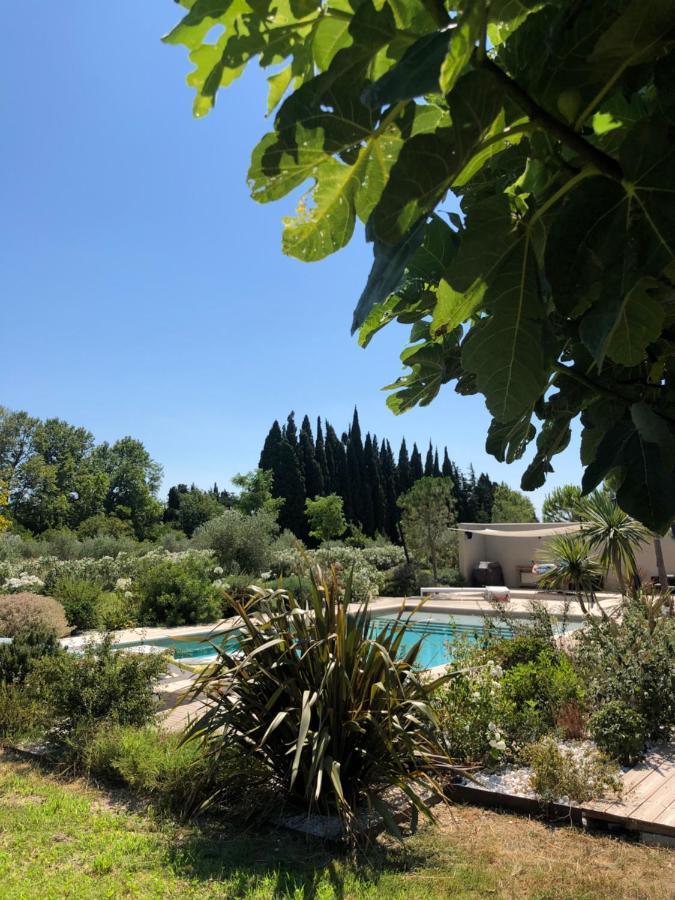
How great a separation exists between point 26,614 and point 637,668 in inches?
358

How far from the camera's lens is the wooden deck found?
144 inches

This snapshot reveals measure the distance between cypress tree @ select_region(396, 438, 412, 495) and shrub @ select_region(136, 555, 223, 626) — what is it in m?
22.1

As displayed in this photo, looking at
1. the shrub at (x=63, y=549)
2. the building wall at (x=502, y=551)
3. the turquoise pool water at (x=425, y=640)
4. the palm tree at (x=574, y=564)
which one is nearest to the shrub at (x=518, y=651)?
the turquoise pool water at (x=425, y=640)

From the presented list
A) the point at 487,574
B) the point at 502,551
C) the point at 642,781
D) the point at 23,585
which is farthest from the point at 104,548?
the point at 642,781

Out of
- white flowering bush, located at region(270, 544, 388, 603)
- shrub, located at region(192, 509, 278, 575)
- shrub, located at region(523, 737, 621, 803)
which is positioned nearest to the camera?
shrub, located at region(523, 737, 621, 803)

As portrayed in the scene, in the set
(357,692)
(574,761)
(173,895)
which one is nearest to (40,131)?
(357,692)

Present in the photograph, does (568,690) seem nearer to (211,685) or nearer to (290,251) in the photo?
(211,685)

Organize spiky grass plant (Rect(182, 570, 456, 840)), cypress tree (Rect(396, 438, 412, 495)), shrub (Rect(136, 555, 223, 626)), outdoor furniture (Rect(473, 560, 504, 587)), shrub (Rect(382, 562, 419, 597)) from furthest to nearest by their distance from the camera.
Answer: cypress tree (Rect(396, 438, 412, 495)) → outdoor furniture (Rect(473, 560, 504, 587)) → shrub (Rect(382, 562, 419, 597)) → shrub (Rect(136, 555, 223, 626)) → spiky grass plant (Rect(182, 570, 456, 840))

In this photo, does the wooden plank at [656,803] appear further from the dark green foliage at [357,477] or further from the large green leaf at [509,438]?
the dark green foliage at [357,477]

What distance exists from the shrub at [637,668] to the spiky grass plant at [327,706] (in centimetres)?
201

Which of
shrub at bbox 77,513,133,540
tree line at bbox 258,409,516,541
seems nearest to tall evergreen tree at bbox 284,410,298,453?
tree line at bbox 258,409,516,541

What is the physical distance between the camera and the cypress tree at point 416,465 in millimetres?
36725

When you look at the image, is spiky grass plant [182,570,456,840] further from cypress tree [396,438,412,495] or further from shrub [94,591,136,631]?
cypress tree [396,438,412,495]

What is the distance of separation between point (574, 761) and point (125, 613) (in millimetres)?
11071
